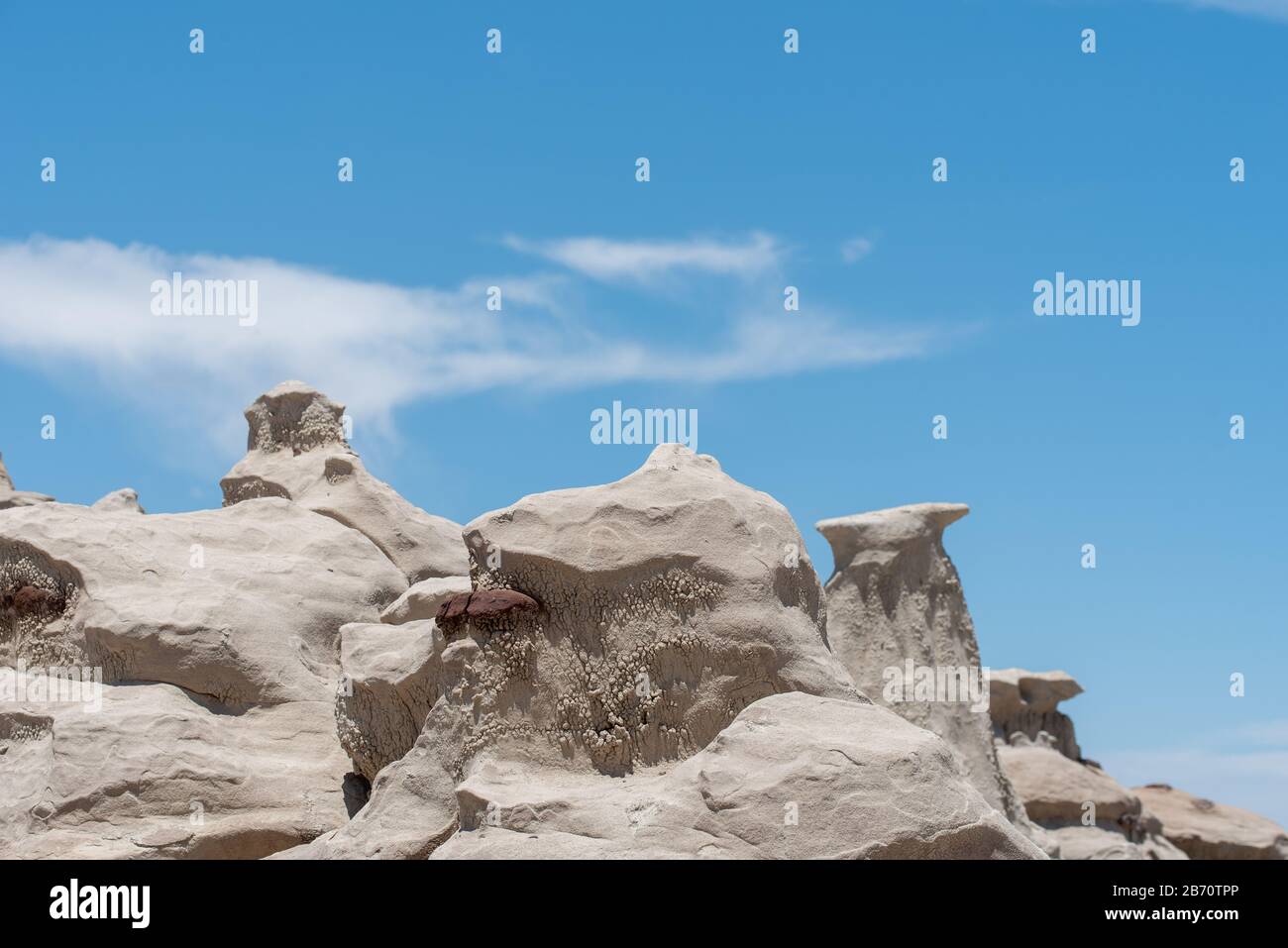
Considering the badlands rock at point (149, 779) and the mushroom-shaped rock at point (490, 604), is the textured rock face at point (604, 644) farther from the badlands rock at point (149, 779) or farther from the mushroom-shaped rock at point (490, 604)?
the badlands rock at point (149, 779)

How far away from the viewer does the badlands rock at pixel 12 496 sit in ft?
67.9

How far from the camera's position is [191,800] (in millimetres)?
10414

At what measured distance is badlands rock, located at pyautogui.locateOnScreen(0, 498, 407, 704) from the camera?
11.3 m

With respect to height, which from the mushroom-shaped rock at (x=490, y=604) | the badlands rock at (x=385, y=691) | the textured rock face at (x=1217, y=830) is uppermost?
the mushroom-shaped rock at (x=490, y=604)

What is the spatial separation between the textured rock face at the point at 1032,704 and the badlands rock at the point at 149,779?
14823 mm

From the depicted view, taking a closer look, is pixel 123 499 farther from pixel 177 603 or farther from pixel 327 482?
pixel 177 603

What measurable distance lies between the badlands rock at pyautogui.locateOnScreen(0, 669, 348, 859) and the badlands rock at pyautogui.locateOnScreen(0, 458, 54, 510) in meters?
9.97

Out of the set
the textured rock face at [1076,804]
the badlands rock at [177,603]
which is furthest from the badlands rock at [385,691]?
the textured rock face at [1076,804]

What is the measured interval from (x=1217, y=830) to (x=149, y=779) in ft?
69.3

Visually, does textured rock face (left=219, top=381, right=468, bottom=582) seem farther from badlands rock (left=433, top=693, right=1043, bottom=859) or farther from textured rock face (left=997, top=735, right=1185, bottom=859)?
textured rock face (left=997, top=735, right=1185, bottom=859)

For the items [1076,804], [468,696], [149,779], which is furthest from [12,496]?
[1076,804]

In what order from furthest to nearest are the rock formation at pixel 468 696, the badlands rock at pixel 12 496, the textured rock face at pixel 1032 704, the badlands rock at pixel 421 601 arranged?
the textured rock face at pixel 1032 704
the badlands rock at pixel 12 496
the badlands rock at pixel 421 601
the rock formation at pixel 468 696

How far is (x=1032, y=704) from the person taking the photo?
2430cm

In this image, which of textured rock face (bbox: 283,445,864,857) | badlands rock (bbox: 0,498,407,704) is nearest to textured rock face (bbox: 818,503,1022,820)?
badlands rock (bbox: 0,498,407,704)
